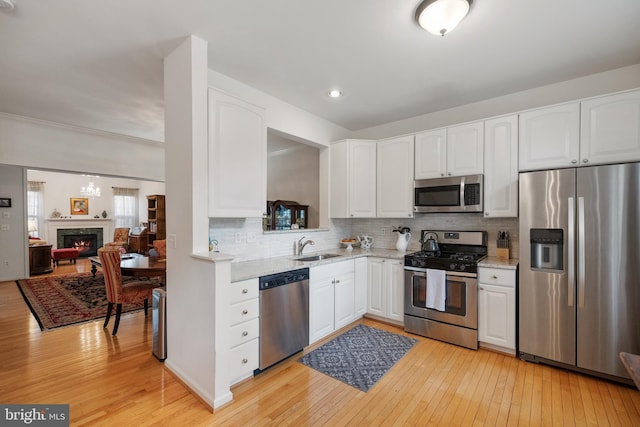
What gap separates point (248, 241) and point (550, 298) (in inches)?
113

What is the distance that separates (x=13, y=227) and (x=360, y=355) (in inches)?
283

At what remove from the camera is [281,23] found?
6.81ft

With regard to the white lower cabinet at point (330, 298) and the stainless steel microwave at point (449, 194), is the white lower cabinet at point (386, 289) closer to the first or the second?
the white lower cabinet at point (330, 298)

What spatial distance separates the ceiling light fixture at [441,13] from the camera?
179 cm

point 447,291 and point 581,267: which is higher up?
point 581,267

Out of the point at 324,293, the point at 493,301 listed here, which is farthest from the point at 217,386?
the point at 493,301

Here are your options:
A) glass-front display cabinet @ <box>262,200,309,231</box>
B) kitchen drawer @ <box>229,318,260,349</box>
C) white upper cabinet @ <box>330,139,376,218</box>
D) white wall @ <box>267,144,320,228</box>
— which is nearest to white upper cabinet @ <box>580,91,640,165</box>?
white upper cabinet @ <box>330,139,376,218</box>

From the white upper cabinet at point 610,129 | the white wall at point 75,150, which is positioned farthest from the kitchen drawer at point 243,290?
the white wall at point 75,150

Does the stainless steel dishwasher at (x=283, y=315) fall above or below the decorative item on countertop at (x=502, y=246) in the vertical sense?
below

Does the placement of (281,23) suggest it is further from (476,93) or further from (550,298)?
(550,298)

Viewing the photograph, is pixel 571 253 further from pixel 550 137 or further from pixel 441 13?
pixel 441 13

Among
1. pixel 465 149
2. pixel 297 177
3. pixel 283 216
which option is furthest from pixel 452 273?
pixel 297 177

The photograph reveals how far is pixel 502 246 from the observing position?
315 cm

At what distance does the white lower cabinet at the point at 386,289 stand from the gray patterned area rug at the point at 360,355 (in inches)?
10.4
